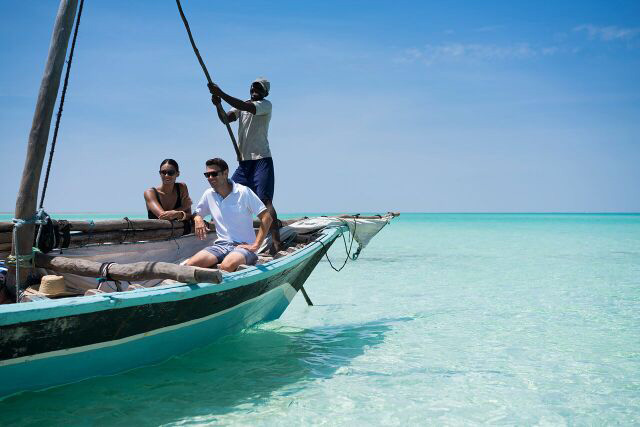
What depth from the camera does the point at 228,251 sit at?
521cm

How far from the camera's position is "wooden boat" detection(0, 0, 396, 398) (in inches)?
125

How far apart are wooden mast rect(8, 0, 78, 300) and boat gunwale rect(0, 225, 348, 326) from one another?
2.89 feet

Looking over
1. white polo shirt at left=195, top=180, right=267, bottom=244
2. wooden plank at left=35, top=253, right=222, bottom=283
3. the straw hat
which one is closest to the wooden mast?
the straw hat

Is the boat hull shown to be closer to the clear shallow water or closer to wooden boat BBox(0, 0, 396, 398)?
wooden boat BBox(0, 0, 396, 398)

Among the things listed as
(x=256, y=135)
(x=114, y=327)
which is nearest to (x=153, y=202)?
(x=256, y=135)

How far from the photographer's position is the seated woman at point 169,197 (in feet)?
21.4

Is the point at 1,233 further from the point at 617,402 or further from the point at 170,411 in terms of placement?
the point at 617,402

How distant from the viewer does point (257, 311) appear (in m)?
5.67

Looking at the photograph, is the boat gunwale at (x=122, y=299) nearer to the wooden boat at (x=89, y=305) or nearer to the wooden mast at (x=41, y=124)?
the wooden boat at (x=89, y=305)

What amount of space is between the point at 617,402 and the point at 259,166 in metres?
4.20

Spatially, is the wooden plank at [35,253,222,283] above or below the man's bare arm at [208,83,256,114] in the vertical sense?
below

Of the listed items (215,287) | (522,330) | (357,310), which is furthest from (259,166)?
(522,330)

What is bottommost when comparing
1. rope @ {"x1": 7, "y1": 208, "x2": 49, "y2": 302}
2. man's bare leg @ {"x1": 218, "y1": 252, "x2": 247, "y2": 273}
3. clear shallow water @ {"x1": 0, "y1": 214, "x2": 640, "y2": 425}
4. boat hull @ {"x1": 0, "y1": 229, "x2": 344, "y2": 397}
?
clear shallow water @ {"x1": 0, "y1": 214, "x2": 640, "y2": 425}

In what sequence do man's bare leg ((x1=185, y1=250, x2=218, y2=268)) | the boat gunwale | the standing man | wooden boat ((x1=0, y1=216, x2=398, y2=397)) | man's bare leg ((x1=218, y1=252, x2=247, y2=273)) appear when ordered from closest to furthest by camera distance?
the boat gunwale < wooden boat ((x1=0, y1=216, x2=398, y2=397)) < man's bare leg ((x1=218, y1=252, x2=247, y2=273)) < man's bare leg ((x1=185, y1=250, x2=218, y2=268)) < the standing man
